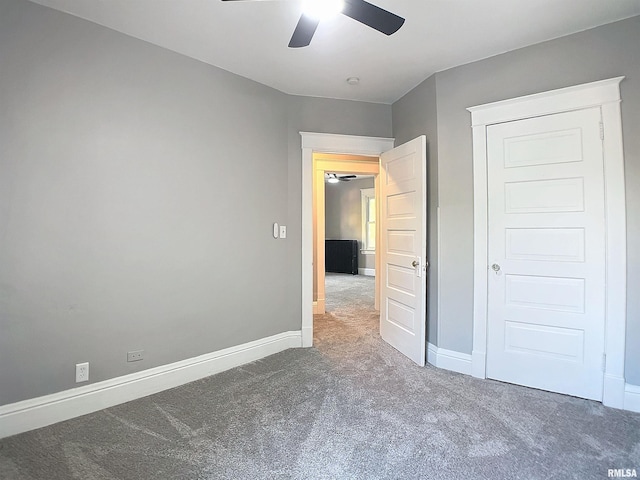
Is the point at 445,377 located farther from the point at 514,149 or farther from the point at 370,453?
the point at 514,149

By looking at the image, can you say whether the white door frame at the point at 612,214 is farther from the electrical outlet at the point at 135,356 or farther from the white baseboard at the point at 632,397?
the electrical outlet at the point at 135,356

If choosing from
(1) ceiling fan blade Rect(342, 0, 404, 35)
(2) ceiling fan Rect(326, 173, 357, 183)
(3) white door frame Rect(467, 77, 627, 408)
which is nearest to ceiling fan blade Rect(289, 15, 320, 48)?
(1) ceiling fan blade Rect(342, 0, 404, 35)

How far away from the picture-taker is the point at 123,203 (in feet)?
7.75

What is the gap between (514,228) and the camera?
2.64 m

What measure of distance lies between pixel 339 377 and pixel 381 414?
0.62m

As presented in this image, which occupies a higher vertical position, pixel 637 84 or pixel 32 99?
pixel 637 84

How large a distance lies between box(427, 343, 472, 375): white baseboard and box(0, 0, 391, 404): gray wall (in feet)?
4.86

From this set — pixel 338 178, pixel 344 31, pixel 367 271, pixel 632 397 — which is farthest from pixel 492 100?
pixel 367 271

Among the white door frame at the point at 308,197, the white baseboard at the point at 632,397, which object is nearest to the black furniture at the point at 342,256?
the white door frame at the point at 308,197

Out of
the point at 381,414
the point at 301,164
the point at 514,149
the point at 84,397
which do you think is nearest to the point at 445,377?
the point at 381,414

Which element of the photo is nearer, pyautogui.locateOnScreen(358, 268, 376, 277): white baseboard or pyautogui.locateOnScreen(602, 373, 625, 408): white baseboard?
pyautogui.locateOnScreen(602, 373, 625, 408): white baseboard

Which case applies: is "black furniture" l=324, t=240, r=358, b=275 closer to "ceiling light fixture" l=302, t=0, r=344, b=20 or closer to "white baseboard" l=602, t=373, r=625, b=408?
"white baseboard" l=602, t=373, r=625, b=408

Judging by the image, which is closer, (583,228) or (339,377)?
(583,228)

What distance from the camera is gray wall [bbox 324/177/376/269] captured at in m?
9.22
